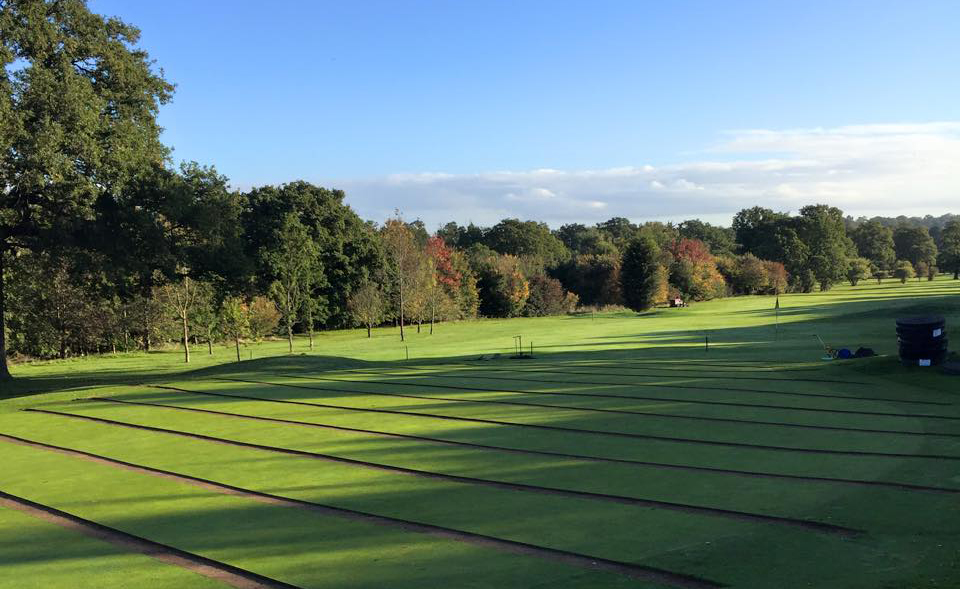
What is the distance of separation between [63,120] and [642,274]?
67.7m

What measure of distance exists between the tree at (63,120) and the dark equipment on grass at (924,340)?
2575 cm

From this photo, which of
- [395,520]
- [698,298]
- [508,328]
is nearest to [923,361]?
[395,520]

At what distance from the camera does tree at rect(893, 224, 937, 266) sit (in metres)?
125

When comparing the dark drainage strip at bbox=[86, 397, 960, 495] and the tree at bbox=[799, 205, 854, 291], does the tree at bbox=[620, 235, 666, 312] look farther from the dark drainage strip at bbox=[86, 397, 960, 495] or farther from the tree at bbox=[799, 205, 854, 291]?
the dark drainage strip at bbox=[86, 397, 960, 495]

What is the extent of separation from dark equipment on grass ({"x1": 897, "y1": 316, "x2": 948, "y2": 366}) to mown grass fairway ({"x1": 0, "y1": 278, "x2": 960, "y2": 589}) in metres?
0.83

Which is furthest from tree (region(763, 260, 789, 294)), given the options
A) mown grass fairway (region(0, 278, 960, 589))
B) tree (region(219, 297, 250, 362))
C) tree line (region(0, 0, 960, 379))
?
mown grass fairway (region(0, 278, 960, 589))

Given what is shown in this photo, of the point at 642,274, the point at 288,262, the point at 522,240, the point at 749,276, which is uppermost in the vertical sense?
the point at 522,240

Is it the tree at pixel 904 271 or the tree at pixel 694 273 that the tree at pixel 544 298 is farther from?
the tree at pixel 904 271

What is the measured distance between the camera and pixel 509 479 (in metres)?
10.7

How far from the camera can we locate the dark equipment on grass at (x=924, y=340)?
1956 cm

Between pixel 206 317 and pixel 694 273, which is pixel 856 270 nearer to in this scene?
pixel 694 273

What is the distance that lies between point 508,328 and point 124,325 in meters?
31.1

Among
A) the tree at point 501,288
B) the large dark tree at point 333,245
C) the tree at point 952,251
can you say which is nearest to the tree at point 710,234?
the tree at point 952,251

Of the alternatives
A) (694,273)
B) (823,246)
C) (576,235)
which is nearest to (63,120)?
(694,273)
